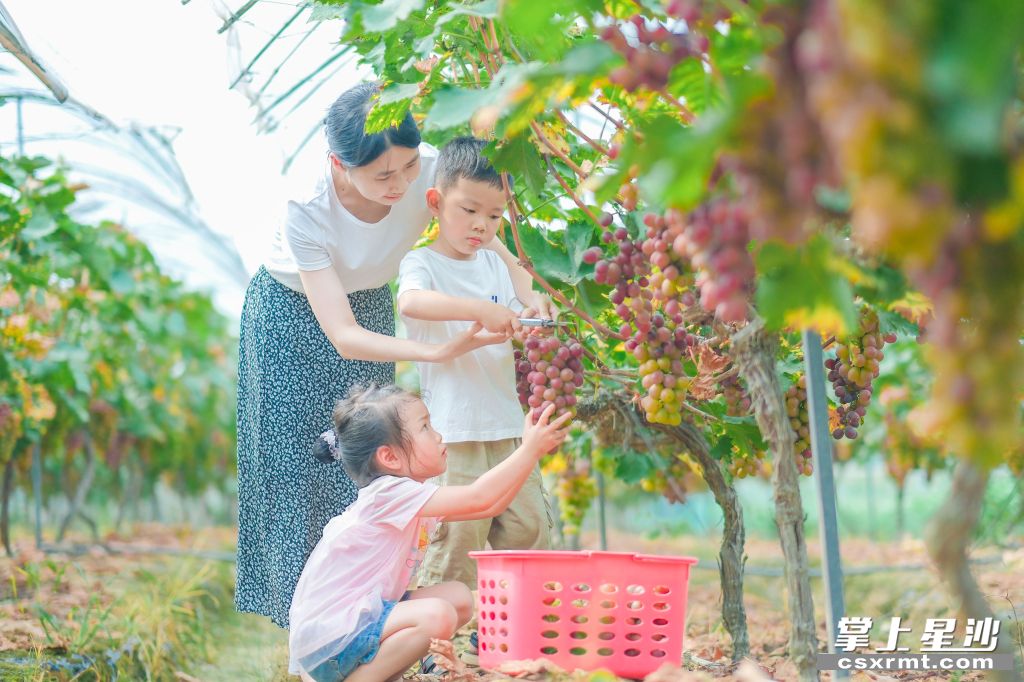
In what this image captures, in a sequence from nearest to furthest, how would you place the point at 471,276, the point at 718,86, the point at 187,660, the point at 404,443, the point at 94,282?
the point at 718,86 < the point at 404,443 < the point at 471,276 < the point at 187,660 < the point at 94,282

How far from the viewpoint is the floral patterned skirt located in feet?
8.92

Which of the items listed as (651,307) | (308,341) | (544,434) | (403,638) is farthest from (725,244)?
(308,341)

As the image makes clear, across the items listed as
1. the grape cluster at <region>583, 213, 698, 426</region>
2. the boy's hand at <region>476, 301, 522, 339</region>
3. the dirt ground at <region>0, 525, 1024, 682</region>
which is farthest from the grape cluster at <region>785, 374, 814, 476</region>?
the boy's hand at <region>476, 301, 522, 339</region>

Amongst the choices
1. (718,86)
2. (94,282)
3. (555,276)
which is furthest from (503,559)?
(94,282)

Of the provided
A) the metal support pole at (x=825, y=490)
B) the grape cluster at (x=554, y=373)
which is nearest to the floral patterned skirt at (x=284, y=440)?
the grape cluster at (x=554, y=373)

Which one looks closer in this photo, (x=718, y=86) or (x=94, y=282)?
(x=718, y=86)

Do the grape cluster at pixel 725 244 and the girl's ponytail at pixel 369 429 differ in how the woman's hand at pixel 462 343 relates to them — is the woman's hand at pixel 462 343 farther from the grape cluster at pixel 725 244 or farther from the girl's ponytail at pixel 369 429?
the grape cluster at pixel 725 244

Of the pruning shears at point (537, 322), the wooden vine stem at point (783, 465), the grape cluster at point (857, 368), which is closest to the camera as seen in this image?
the wooden vine stem at point (783, 465)

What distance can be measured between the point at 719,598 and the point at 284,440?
2.66 metres

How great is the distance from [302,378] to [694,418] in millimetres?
1113

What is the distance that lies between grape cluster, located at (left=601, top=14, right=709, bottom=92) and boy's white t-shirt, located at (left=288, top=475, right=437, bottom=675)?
4.01 feet

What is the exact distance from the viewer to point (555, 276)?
7.56 feet

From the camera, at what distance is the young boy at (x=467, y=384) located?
2.55 m

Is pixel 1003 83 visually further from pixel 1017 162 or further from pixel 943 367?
pixel 943 367
